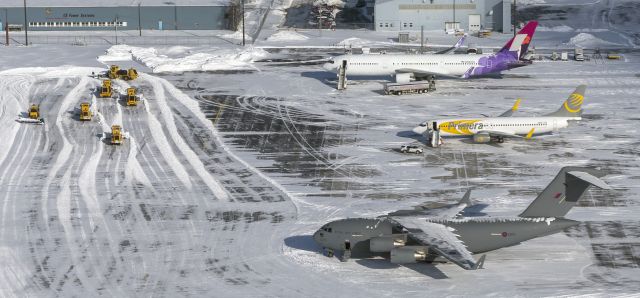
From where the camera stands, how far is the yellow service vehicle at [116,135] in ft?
303

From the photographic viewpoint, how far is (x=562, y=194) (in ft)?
193

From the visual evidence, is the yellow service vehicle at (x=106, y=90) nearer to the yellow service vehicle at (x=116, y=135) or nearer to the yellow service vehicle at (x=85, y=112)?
the yellow service vehicle at (x=85, y=112)

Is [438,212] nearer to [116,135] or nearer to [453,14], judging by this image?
[116,135]

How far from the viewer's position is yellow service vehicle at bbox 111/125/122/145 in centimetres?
9226

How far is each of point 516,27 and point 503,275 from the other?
413 ft

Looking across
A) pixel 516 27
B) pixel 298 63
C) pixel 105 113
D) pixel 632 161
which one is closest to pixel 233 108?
pixel 105 113

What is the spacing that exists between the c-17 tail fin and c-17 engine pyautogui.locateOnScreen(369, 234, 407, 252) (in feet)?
25.3

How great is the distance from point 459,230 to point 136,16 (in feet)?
413

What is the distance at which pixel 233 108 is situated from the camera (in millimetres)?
110000

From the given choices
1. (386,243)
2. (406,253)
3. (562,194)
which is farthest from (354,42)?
(406,253)

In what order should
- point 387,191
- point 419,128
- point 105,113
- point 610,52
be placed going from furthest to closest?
point 610,52 < point 105,113 < point 419,128 < point 387,191

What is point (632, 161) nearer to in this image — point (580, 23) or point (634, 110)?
point (634, 110)

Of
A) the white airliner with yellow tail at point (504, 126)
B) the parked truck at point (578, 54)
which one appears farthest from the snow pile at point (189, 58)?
the white airliner with yellow tail at point (504, 126)

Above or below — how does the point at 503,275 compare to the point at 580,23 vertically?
below
